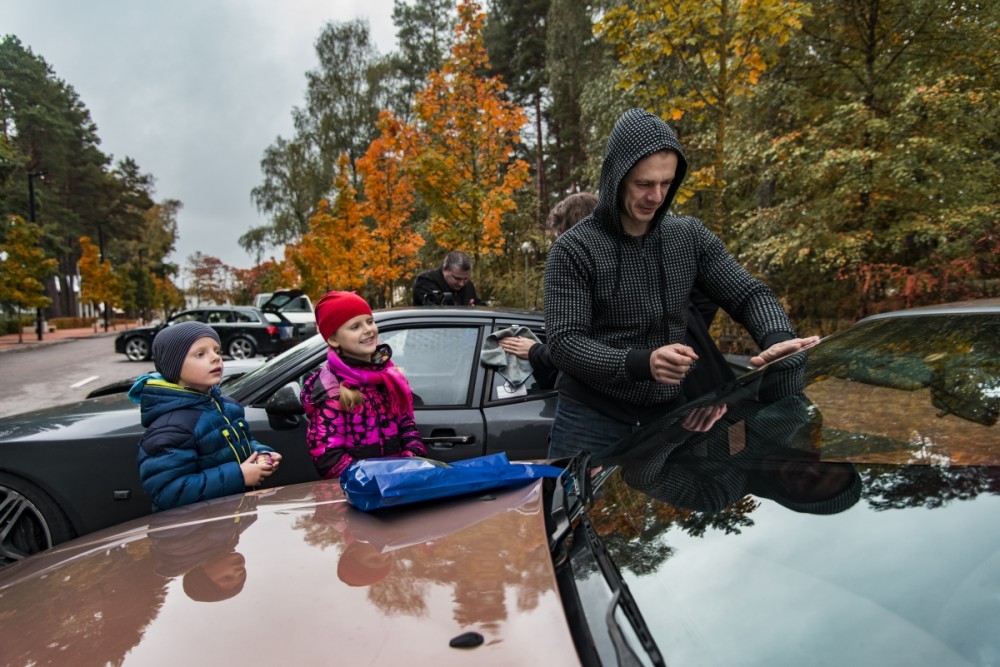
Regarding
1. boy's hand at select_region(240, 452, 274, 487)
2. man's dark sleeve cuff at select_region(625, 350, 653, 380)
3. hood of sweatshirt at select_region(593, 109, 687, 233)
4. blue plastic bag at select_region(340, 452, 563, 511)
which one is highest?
hood of sweatshirt at select_region(593, 109, 687, 233)

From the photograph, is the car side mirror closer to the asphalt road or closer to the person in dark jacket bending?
the person in dark jacket bending

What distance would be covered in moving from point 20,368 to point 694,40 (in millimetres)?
16499

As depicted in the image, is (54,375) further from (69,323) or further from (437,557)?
(69,323)

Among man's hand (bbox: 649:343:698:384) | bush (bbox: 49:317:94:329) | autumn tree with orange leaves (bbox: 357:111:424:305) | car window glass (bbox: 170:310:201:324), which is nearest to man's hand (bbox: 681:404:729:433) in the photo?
man's hand (bbox: 649:343:698:384)

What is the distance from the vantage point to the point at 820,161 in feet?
27.0

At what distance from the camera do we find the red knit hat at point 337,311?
2330 mm

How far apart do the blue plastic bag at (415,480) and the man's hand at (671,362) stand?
1.50 ft

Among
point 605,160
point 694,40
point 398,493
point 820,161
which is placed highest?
point 694,40

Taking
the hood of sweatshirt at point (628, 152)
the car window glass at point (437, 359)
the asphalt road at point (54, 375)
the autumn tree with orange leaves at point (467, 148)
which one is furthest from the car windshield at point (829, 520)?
the asphalt road at point (54, 375)

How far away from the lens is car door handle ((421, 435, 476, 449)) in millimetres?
2906

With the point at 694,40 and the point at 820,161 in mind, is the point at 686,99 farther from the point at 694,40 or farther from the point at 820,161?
the point at 820,161

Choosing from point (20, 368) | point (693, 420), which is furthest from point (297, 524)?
point (20, 368)

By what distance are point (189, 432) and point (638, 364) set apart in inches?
59.0

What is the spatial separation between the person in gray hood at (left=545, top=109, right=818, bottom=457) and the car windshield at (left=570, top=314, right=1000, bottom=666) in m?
0.30
